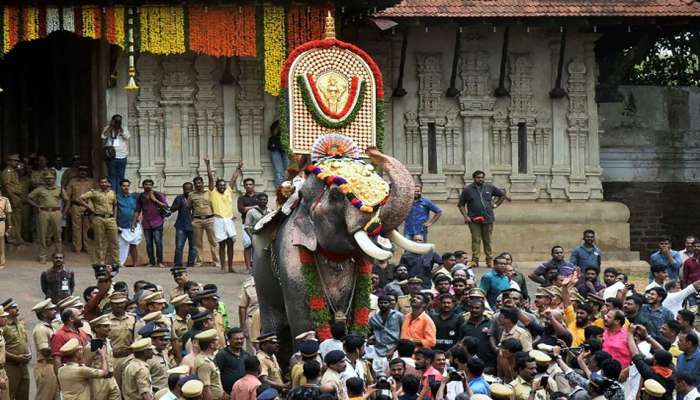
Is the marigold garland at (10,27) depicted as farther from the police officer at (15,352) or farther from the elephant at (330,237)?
the elephant at (330,237)

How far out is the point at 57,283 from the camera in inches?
803

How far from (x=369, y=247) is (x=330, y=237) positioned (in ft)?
1.74

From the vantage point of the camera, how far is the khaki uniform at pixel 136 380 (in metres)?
15.6

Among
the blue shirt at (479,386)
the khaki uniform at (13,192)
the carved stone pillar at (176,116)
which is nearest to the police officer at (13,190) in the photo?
the khaki uniform at (13,192)

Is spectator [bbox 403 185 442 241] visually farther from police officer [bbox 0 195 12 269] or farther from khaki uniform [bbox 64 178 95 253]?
police officer [bbox 0 195 12 269]

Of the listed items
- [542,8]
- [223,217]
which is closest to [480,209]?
[223,217]

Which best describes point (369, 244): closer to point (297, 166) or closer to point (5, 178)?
point (297, 166)

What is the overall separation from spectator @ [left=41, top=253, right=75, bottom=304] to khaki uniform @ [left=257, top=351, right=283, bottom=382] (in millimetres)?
4966

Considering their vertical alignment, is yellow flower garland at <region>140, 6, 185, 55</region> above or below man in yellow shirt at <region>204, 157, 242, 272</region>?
above

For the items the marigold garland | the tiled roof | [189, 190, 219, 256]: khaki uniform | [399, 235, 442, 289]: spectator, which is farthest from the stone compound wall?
the marigold garland

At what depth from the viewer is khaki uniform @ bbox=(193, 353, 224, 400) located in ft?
50.0

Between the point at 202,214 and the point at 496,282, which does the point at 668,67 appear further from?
the point at 496,282

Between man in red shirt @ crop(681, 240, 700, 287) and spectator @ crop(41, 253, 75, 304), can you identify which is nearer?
spectator @ crop(41, 253, 75, 304)

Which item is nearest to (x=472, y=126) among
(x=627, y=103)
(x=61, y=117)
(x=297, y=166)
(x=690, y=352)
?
(x=627, y=103)
